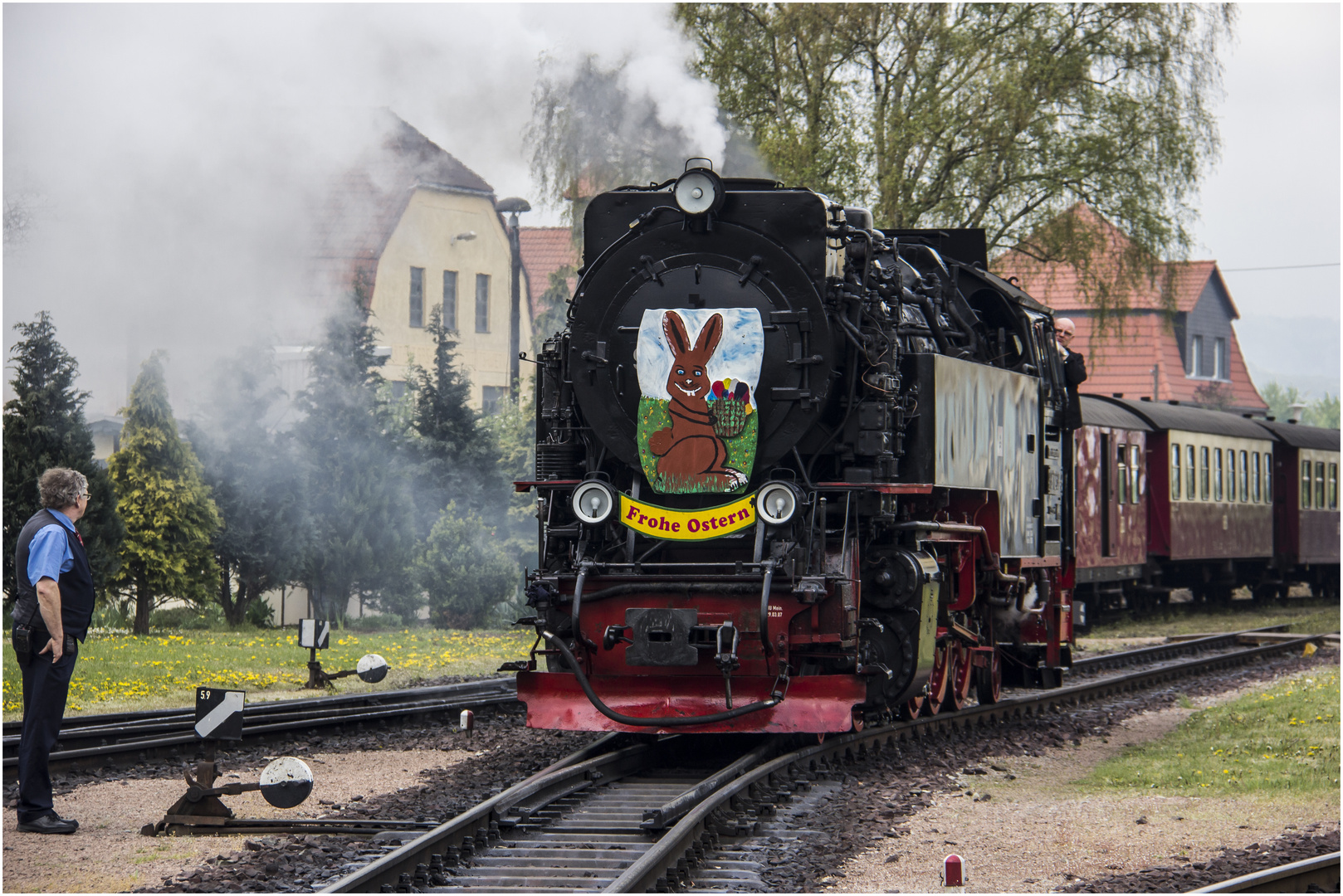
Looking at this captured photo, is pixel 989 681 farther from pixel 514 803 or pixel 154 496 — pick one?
pixel 154 496

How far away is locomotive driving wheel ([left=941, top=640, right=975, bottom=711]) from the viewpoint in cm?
1072

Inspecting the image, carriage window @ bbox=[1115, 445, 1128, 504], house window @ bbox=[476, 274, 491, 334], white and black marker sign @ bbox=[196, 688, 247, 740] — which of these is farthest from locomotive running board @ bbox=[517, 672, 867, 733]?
house window @ bbox=[476, 274, 491, 334]

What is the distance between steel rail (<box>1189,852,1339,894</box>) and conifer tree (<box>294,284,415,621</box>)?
14.7 meters

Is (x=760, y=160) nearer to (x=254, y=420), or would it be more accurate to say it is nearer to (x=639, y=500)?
(x=254, y=420)

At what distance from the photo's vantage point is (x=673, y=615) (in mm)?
8148

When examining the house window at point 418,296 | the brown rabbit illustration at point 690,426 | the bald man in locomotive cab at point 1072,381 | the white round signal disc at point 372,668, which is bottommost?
the white round signal disc at point 372,668

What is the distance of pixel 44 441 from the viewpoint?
644 inches

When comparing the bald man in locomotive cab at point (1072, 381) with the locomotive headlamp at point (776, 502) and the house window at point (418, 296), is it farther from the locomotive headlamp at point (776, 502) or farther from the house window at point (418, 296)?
the house window at point (418, 296)

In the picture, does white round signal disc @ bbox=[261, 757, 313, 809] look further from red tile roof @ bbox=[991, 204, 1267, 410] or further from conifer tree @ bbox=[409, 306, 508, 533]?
red tile roof @ bbox=[991, 204, 1267, 410]

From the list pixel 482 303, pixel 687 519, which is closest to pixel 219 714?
pixel 687 519

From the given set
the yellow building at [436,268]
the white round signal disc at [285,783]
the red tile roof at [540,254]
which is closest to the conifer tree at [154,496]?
the yellow building at [436,268]

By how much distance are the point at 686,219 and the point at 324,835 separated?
410 centimetres

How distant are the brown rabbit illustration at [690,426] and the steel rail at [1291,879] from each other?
3702mm

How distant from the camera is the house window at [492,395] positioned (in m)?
29.5
